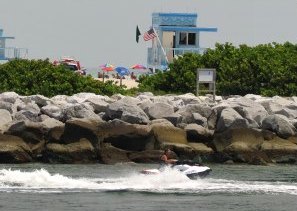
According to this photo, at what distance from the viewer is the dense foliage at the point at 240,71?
77.2 meters

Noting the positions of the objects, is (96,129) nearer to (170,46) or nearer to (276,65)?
(276,65)

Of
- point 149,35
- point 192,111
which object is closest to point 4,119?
point 192,111

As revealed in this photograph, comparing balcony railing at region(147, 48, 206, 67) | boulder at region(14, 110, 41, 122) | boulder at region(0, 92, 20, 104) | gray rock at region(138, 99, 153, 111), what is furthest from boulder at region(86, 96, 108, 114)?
balcony railing at region(147, 48, 206, 67)

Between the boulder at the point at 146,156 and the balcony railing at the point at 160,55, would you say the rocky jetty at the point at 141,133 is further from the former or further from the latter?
the balcony railing at the point at 160,55

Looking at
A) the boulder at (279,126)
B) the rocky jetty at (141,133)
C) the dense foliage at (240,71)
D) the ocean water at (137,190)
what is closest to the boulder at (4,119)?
the rocky jetty at (141,133)

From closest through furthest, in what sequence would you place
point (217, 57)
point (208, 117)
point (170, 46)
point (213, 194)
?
1. point (213, 194)
2. point (208, 117)
3. point (217, 57)
4. point (170, 46)

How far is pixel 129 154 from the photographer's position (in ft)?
181

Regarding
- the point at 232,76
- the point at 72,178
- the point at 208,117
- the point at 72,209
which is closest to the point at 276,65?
the point at 232,76

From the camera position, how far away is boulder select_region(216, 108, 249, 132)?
5712 centimetres

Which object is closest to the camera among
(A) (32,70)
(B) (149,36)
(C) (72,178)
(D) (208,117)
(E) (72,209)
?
(E) (72,209)

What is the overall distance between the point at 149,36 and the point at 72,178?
48157mm

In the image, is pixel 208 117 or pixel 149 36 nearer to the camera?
pixel 208 117

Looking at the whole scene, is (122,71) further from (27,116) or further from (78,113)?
(78,113)

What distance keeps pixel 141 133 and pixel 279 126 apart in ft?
20.7
